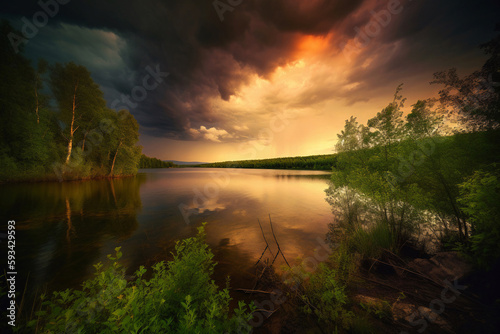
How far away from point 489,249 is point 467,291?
1443 millimetres

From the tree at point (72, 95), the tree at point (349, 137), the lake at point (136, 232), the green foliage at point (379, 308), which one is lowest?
the lake at point (136, 232)

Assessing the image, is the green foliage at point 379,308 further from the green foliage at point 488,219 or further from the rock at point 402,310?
the green foliage at point 488,219

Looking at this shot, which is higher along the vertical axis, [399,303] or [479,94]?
[479,94]

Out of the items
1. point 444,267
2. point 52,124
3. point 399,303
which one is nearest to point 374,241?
point 444,267

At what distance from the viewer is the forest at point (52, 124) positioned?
20375 millimetres

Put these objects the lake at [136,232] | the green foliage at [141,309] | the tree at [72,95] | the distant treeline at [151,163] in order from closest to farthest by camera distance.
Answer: the green foliage at [141,309] → the lake at [136,232] → the tree at [72,95] → the distant treeline at [151,163]

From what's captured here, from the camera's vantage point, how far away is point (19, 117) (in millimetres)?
20703

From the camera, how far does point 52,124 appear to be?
Answer: 2683cm

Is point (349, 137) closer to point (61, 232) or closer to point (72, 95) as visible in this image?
point (61, 232)

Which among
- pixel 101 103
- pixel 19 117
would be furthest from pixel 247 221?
pixel 101 103

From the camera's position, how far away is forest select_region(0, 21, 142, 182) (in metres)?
20.4

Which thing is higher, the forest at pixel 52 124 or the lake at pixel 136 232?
the forest at pixel 52 124

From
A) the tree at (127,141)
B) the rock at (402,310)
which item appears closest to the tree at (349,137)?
the rock at (402,310)

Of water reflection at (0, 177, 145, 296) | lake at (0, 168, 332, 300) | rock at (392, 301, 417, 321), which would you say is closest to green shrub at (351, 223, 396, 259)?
lake at (0, 168, 332, 300)
